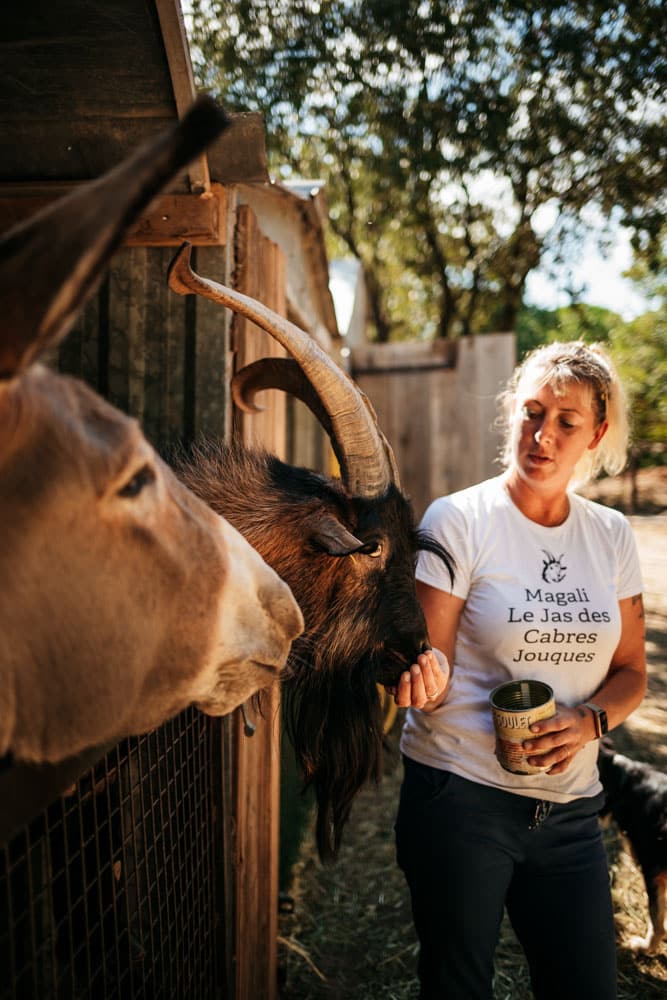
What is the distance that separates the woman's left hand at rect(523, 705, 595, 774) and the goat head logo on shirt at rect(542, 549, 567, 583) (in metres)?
0.45

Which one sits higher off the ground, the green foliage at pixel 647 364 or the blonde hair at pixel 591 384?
the green foliage at pixel 647 364

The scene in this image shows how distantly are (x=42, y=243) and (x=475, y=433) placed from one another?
21.1 feet

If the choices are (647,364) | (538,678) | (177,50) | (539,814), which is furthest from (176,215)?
(647,364)

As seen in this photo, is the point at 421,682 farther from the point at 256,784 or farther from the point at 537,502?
the point at 256,784

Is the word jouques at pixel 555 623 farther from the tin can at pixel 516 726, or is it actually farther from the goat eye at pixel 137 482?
the goat eye at pixel 137 482

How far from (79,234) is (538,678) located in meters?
2.09

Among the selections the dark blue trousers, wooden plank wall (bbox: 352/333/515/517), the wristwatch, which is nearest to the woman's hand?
the dark blue trousers

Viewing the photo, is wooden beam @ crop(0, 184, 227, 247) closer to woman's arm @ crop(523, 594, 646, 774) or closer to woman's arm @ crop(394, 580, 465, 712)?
woman's arm @ crop(394, 580, 465, 712)

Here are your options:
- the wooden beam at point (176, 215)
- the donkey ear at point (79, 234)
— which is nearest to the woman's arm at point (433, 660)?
the wooden beam at point (176, 215)

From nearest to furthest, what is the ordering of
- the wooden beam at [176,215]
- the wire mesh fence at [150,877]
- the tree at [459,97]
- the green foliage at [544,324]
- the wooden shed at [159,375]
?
1. the wire mesh fence at [150,877]
2. the wooden shed at [159,375]
3. the wooden beam at [176,215]
4. the tree at [459,97]
5. the green foliage at [544,324]

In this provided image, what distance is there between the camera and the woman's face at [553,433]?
2555 millimetres

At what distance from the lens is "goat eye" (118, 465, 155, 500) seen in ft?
4.10

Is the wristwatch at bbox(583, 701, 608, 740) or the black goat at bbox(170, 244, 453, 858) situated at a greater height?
the black goat at bbox(170, 244, 453, 858)

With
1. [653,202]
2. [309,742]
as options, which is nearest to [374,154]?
[653,202]
